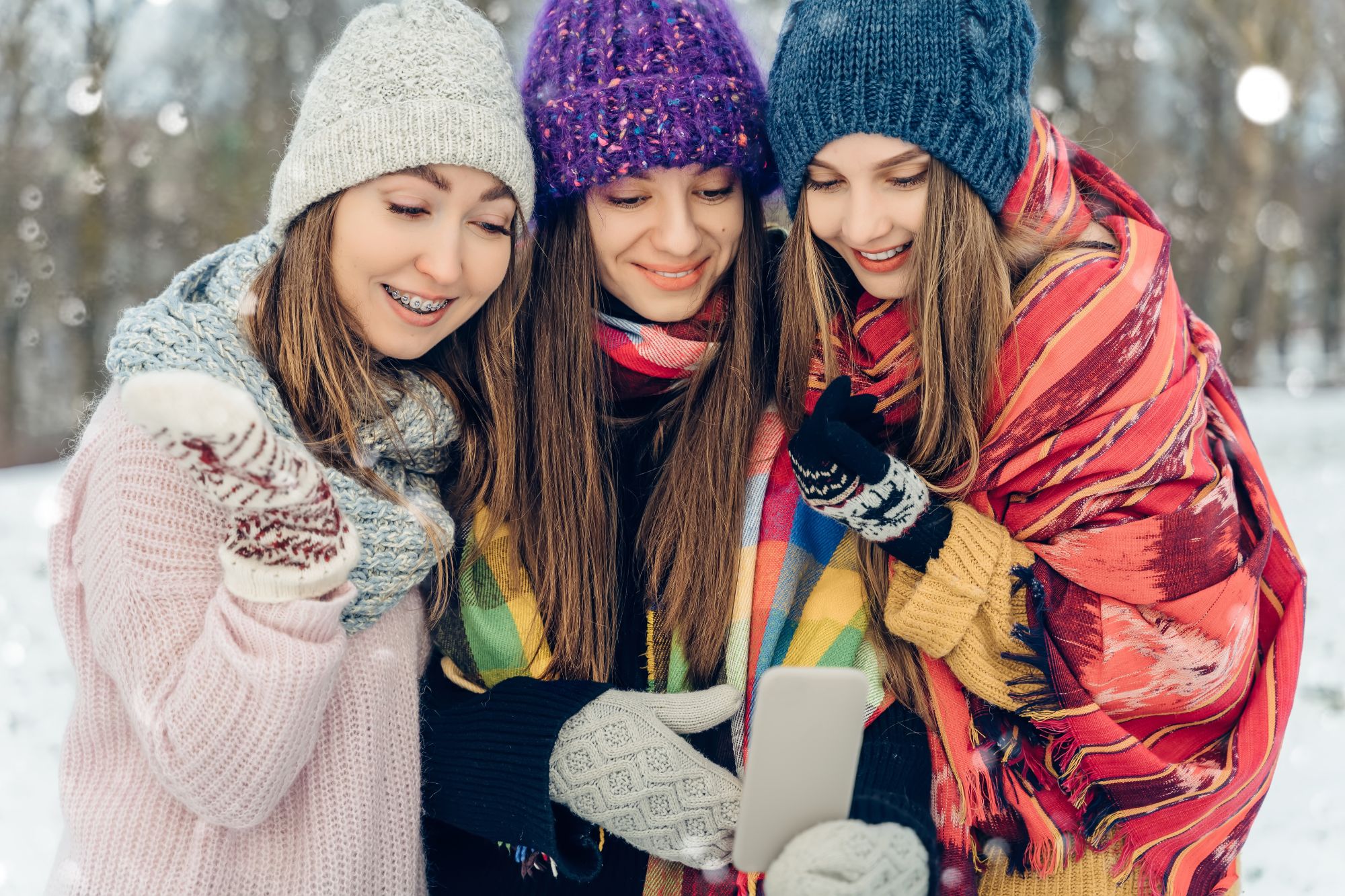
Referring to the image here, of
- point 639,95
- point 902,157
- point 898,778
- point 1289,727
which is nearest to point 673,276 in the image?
point 639,95

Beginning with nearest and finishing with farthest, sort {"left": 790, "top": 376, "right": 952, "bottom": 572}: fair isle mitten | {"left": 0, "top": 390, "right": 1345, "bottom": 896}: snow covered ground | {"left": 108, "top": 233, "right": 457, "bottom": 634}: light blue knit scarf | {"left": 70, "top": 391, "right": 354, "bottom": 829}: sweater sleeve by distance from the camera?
{"left": 70, "top": 391, "right": 354, "bottom": 829}: sweater sleeve < {"left": 108, "top": 233, "right": 457, "bottom": 634}: light blue knit scarf < {"left": 790, "top": 376, "right": 952, "bottom": 572}: fair isle mitten < {"left": 0, "top": 390, "right": 1345, "bottom": 896}: snow covered ground

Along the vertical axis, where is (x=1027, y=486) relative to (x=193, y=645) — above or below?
above

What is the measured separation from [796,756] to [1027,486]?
2.62 ft

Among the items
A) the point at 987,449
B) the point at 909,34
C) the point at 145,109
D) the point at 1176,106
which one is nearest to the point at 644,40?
the point at 909,34

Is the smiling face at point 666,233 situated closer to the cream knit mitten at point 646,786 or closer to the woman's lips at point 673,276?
the woman's lips at point 673,276

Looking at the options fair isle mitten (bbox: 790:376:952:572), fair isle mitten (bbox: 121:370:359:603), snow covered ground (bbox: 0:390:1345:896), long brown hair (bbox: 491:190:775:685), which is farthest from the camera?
snow covered ground (bbox: 0:390:1345:896)

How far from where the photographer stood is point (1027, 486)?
6.57ft

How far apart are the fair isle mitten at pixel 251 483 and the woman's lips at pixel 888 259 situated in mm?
1102

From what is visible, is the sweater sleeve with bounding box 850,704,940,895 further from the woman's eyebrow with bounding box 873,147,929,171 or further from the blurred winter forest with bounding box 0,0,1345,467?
the blurred winter forest with bounding box 0,0,1345,467

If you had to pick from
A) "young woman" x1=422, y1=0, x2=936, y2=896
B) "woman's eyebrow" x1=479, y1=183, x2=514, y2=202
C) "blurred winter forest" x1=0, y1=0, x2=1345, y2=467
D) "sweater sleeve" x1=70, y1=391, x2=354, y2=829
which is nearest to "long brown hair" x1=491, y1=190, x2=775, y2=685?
"young woman" x1=422, y1=0, x2=936, y2=896

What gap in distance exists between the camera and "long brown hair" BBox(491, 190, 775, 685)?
2111 mm

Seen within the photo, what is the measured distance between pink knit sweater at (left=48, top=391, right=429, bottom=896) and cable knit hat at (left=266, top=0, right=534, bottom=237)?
560mm

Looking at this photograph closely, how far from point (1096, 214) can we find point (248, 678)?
1.85 metres

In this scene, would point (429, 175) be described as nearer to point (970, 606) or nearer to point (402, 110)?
point (402, 110)
